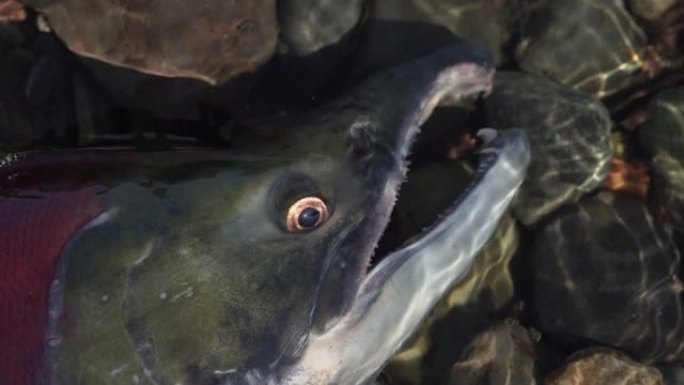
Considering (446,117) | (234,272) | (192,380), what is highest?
(234,272)

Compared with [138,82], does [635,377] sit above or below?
below

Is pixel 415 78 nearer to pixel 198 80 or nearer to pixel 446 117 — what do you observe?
pixel 446 117

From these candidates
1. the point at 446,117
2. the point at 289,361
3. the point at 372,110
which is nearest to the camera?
the point at 289,361

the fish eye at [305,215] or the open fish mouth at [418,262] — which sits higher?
the fish eye at [305,215]

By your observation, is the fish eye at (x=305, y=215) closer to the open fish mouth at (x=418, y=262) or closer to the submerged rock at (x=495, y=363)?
the open fish mouth at (x=418, y=262)

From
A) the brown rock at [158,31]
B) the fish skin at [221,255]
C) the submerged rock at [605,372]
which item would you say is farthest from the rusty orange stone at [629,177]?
the brown rock at [158,31]

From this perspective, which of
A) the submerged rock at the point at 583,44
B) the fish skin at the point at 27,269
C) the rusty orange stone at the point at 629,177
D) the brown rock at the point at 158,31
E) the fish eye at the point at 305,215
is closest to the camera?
the fish skin at the point at 27,269

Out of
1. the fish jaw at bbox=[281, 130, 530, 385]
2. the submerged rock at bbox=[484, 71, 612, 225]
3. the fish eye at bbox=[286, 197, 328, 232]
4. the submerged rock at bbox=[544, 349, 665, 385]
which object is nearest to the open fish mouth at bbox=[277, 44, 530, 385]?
the fish jaw at bbox=[281, 130, 530, 385]

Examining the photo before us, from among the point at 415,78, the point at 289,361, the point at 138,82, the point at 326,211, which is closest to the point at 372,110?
the point at 415,78

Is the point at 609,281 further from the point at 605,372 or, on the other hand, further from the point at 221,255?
the point at 221,255
